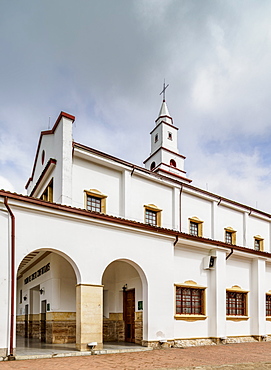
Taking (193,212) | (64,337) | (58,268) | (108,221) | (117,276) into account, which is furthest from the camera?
(193,212)

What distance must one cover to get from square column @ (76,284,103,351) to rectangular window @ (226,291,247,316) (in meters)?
7.56

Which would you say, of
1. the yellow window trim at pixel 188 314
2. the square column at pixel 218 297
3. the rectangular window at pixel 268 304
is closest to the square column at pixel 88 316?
the yellow window trim at pixel 188 314

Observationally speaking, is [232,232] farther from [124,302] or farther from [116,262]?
[124,302]

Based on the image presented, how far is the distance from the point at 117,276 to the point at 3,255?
6621 millimetres

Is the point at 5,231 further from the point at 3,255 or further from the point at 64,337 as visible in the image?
the point at 64,337

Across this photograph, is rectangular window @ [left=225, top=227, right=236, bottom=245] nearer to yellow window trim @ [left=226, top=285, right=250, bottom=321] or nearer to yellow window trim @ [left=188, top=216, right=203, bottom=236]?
yellow window trim @ [left=188, top=216, right=203, bottom=236]

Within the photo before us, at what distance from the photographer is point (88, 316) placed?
1110 centimetres

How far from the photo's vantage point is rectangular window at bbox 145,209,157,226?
18.1m

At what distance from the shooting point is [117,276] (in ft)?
50.1

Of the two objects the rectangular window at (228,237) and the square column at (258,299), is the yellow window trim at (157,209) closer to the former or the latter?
the square column at (258,299)

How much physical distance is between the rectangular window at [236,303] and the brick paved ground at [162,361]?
11.6ft

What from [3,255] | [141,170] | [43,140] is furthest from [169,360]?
[43,140]

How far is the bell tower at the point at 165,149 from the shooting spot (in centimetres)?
2620

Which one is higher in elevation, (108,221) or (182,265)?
(108,221)
